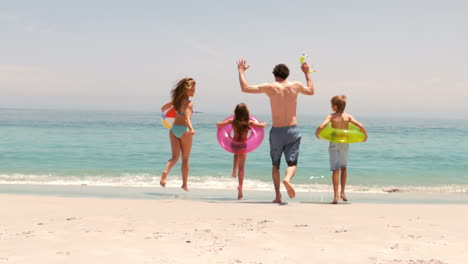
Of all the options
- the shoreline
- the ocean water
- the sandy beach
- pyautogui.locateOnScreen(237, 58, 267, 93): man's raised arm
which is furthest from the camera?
the ocean water

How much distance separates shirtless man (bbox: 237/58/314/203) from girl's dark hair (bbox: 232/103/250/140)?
0.49 meters

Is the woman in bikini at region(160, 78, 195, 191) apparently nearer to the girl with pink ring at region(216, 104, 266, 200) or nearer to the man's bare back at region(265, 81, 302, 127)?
the girl with pink ring at region(216, 104, 266, 200)

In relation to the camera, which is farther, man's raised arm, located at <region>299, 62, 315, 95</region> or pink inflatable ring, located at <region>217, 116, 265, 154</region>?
pink inflatable ring, located at <region>217, 116, 265, 154</region>

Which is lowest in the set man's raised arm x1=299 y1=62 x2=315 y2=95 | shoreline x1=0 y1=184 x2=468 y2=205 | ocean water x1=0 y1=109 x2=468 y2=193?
ocean water x1=0 y1=109 x2=468 y2=193

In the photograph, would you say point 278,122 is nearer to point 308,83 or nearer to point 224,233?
point 308,83

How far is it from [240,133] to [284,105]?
0.90 m

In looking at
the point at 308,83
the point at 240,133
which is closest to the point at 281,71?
the point at 308,83

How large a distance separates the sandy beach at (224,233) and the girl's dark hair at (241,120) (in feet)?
3.77

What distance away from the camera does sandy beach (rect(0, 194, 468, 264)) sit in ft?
11.3

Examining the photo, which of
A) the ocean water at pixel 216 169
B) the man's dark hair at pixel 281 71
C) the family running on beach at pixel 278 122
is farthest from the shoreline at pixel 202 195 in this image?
the man's dark hair at pixel 281 71

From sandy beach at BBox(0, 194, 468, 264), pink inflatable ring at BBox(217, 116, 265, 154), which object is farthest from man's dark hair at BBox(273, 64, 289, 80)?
sandy beach at BBox(0, 194, 468, 264)

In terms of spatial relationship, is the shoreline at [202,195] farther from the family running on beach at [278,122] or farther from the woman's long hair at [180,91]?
the woman's long hair at [180,91]

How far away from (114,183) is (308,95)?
5.11 metres

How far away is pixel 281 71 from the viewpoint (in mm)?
5879
